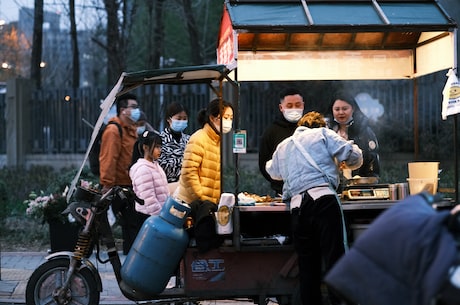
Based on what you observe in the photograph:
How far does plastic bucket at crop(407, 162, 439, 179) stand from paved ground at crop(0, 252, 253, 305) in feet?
6.90

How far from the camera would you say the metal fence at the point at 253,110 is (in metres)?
15.9

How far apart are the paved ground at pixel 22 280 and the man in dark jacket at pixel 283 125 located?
1508mm

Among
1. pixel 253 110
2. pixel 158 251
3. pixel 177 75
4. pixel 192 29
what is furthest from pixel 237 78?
pixel 192 29

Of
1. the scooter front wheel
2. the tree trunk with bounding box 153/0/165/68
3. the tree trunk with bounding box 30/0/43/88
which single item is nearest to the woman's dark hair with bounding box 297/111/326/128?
the scooter front wheel

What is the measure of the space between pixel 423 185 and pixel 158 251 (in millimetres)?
2592

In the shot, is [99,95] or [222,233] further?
[99,95]

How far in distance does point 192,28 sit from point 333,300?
12819mm

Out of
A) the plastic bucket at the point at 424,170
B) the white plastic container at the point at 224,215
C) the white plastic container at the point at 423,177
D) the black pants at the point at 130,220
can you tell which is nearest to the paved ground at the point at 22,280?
the black pants at the point at 130,220

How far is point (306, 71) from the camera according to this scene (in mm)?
9320

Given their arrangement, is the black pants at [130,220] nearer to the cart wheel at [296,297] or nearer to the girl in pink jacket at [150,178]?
the girl in pink jacket at [150,178]

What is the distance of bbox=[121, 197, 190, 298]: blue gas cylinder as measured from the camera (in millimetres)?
7176

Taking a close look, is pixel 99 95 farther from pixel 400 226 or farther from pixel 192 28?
pixel 400 226

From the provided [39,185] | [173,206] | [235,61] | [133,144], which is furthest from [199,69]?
[39,185]

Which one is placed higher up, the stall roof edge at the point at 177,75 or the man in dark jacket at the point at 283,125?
the stall roof edge at the point at 177,75
